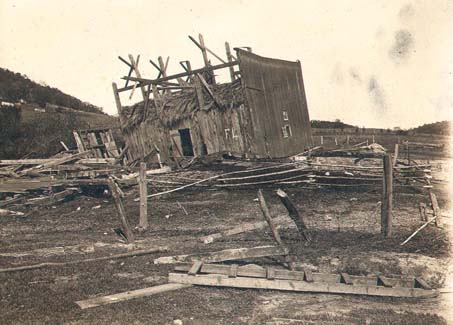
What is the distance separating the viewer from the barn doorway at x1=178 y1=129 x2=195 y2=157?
24.2m

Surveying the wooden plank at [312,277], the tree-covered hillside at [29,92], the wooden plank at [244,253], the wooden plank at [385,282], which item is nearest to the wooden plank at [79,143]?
the tree-covered hillside at [29,92]

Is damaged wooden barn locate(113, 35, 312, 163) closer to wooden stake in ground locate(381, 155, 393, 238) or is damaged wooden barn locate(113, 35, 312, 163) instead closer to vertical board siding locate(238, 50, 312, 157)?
vertical board siding locate(238, 50, 312, 157)

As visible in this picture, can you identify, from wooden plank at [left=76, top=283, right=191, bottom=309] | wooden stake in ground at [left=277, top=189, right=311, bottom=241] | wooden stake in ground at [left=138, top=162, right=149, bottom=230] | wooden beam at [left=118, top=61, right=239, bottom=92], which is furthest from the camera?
wooden beam at [left=118, top=61, right=239, bottom=92]

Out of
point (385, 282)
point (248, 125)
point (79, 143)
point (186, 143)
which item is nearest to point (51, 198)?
point (79, 143)

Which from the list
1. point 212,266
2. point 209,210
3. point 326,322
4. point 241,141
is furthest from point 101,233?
point 241,141

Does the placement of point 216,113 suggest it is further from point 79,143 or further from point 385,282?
point 385,282

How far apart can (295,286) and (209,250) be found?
10.0 ft

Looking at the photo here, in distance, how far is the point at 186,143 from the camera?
24.5 m

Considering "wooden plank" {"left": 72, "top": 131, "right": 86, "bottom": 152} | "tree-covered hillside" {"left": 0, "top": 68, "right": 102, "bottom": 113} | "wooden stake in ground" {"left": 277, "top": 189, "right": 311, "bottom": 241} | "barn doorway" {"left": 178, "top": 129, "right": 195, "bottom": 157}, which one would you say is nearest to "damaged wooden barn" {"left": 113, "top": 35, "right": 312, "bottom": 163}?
"barn doorway" {"left": 178, "top": 129, "right": 195, "bottom": 157}

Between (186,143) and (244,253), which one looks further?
(186,143)

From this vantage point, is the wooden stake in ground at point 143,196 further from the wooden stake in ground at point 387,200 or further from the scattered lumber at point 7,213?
the wooden stake in ground at point 387,200

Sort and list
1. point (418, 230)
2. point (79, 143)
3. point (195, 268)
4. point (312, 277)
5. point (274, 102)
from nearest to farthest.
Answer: point (312, 277)
point (195, 268)
point (418, 230)
point (274, 102)
point (79, 143)

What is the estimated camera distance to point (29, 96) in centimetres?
4097

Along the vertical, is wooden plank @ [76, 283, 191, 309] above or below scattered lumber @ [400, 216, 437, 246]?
above
